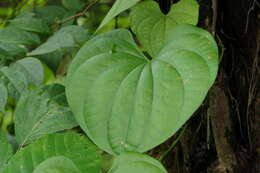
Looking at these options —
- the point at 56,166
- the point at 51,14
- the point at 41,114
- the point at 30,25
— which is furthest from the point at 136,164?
the point at 51,14

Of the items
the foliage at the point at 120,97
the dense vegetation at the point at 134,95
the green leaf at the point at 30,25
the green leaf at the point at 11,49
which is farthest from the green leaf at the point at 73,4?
the foliage at the point at 120,97

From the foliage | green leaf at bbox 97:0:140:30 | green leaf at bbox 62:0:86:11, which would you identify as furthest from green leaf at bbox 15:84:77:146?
green leaf at bbox 62:0:86:11

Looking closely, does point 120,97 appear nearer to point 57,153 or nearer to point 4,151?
point 57,153

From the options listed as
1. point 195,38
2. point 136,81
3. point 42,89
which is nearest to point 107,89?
point 136,81

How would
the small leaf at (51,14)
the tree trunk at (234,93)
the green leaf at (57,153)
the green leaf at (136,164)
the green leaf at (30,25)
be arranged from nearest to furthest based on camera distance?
the green leaf at (136,164)
the green leaf at (57,153)
the tree trunk at (234,93)
the green leaf at (30,25)
the small leaf at (51,14)

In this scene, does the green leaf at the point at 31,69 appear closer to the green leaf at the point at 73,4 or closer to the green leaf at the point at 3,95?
the green leaf at the point at 3,95

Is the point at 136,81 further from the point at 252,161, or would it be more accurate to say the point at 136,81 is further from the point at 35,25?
the point at 35,25
